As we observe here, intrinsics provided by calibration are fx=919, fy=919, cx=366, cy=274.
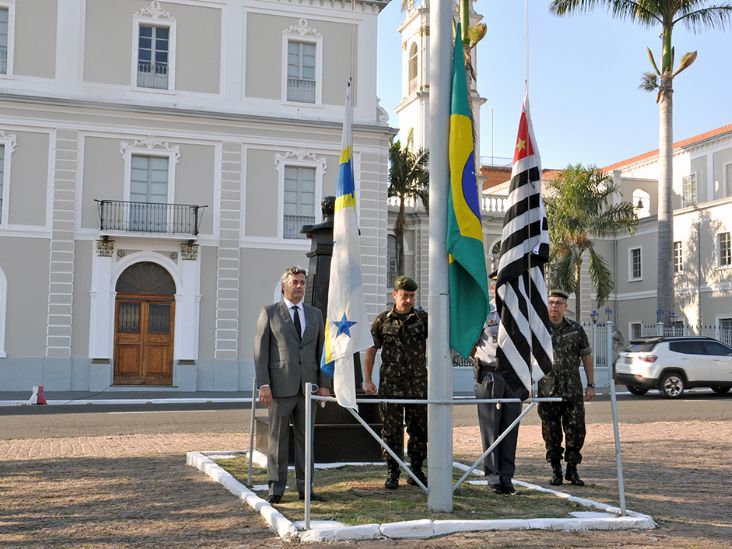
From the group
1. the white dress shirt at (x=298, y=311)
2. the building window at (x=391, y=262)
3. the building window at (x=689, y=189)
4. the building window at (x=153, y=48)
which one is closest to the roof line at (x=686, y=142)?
the building window at (x=689, y=189)

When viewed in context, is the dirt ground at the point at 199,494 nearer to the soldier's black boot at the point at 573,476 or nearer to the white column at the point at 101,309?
the soldier's black boot at the point at 573,476

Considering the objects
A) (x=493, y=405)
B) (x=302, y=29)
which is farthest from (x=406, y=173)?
(x=493, y=405)

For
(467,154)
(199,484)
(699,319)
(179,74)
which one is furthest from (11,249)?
(699,319)

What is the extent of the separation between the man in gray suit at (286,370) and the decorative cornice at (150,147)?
20302 mm

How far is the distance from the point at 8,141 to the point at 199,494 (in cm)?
2037

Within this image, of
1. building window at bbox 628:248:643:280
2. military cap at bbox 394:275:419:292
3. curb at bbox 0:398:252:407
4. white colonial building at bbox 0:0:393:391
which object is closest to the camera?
military cap at bbox 394:275:419:292

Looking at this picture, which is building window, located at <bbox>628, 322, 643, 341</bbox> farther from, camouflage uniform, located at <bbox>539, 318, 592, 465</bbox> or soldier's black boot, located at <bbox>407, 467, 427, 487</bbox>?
soldier's black boot, located at <bbox>407, 467, 427, 487</bbox>

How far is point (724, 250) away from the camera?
3997cm

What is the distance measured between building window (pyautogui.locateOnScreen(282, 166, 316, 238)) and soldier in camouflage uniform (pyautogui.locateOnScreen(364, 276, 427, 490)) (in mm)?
20221

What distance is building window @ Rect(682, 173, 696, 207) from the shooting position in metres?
44.8

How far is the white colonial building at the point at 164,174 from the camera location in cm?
2583

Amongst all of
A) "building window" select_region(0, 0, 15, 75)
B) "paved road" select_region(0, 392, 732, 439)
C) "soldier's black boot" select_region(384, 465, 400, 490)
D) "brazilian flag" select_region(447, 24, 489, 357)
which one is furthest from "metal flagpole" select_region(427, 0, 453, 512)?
"building window" select_region(0, 0, 15, 75)

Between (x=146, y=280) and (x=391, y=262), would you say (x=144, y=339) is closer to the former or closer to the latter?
(x=146, y=280)

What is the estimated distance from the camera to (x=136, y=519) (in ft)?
23.1
